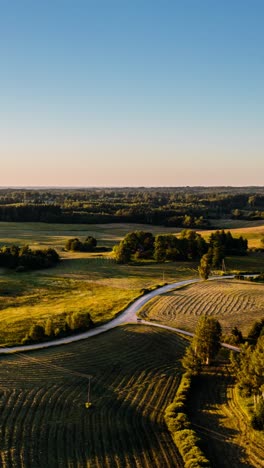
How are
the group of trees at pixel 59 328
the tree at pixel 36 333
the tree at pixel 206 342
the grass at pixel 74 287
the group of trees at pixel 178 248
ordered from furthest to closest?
the group of trees at pixel 178 248 < the grass at pixel 74 287 < the group of trees at pixel 59 328 < the tree at pixel 36 333 < the tree at pixel 206 342

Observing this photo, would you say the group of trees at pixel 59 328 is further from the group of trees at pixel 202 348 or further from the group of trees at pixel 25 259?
the group of trees at pixel 25 259

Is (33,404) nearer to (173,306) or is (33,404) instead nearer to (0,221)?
(173,306)

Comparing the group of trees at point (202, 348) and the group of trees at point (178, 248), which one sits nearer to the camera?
the group of trees at point (202, 348)

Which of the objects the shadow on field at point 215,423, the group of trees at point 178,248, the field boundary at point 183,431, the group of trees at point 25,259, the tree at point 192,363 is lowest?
the shadow on field at point 215,423

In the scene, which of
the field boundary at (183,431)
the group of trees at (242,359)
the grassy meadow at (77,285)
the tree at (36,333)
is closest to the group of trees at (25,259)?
the grassy meadow at (77,285)

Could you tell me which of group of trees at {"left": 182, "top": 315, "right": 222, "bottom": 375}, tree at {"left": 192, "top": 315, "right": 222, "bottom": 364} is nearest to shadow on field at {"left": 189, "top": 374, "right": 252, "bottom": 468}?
group of trees at {"left": 182, "top": 315, "right": 222, "bottom": 375}

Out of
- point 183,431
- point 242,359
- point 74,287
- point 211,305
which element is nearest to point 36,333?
point 183,431

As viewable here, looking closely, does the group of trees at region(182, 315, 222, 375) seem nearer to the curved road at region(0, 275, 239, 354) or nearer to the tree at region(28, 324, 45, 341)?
the curved road at region(0, 275, 239, 354)
